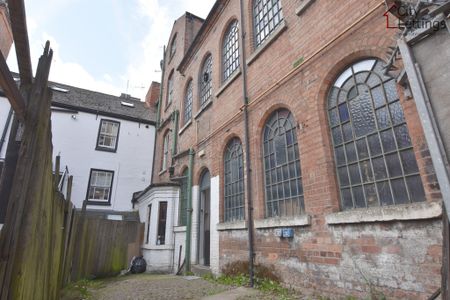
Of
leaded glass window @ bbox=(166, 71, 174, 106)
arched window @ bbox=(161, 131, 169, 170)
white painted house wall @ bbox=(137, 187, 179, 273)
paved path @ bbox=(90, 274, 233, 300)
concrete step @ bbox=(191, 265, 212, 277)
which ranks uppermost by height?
leaded glass window @ bbox=(166, 71, 174, 106)

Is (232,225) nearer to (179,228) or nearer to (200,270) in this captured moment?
(200,270)

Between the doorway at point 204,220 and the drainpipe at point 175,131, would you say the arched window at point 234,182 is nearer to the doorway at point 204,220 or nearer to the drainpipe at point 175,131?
the doorway at point 204,220

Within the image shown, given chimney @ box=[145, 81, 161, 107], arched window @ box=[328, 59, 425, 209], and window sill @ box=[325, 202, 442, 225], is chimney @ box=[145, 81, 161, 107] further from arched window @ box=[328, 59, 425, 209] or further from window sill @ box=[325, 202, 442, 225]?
window sill @ box=[325, 202, 442, 225]

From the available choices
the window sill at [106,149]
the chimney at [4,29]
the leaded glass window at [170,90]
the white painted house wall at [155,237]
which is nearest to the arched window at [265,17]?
the white painted house wall at [155,237]

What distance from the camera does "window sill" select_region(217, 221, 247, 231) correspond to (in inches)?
256

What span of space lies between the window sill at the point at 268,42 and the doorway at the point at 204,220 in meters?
4.22

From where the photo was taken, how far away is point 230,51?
8.82 metres

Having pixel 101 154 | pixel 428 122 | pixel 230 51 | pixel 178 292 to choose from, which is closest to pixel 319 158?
pixel 428 122

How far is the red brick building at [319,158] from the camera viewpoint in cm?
336

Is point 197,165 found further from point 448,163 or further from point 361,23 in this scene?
point 448,163

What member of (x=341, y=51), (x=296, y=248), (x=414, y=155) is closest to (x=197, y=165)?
(x=296, y=248)

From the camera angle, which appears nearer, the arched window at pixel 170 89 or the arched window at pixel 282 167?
the arched window at pixel 282 167

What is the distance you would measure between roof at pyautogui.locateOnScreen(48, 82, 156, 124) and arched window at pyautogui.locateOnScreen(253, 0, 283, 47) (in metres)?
11.5

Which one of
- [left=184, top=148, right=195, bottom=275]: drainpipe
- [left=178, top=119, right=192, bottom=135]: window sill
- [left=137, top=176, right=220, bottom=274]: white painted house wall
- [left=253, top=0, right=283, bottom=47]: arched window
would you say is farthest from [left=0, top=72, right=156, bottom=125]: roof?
[left=253, top=0, right=283, bottom=47]: arched window
